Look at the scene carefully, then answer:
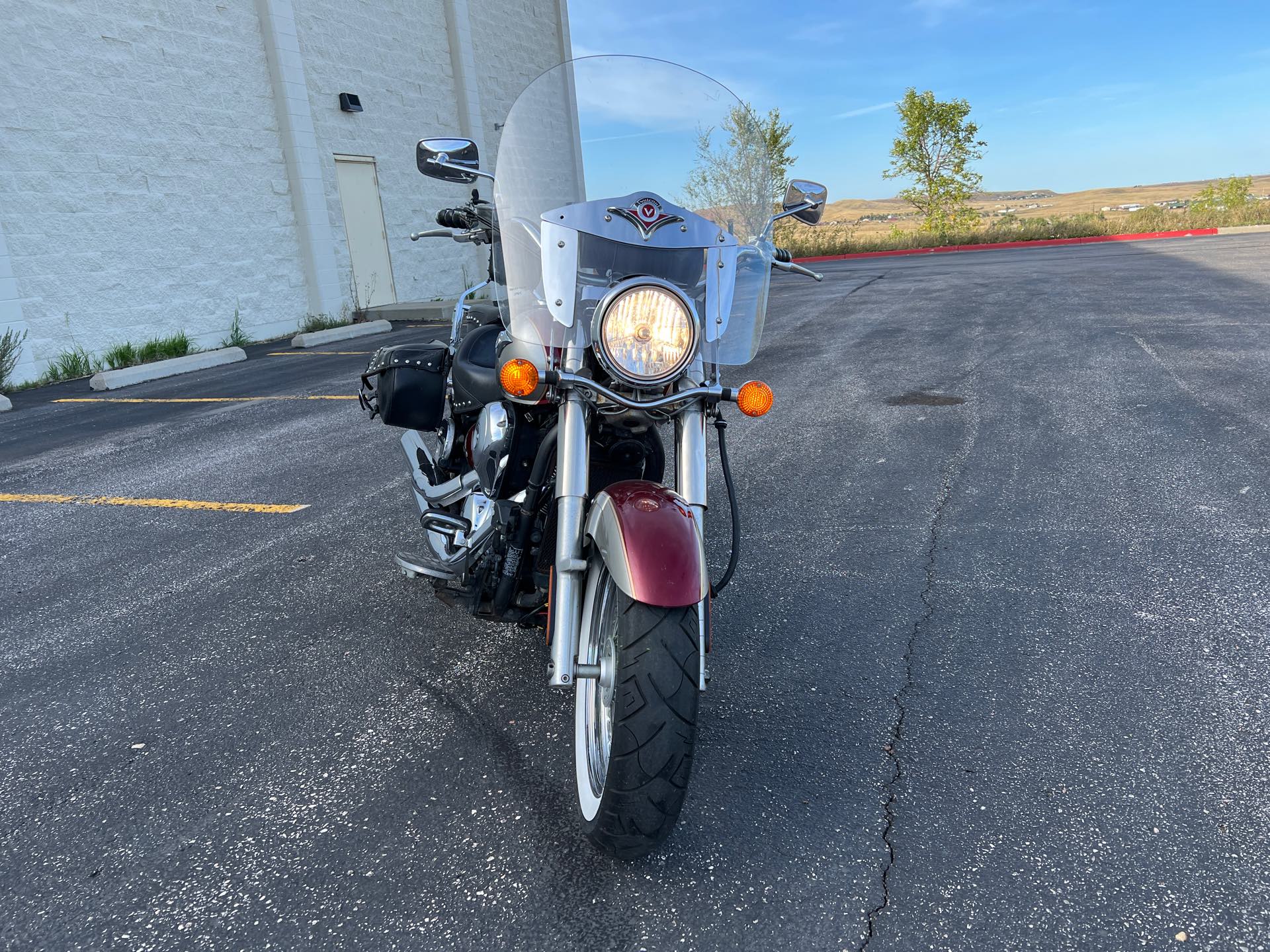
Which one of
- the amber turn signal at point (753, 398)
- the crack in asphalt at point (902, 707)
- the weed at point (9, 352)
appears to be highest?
the amber turn signal at point (753, 398)

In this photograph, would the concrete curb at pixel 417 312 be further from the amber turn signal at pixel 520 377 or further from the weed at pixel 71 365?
the amber turn signal at pixel 520 377

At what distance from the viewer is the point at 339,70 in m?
16.3

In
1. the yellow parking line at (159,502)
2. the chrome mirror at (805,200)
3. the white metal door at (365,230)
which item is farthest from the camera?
the white metal door at (365,230)

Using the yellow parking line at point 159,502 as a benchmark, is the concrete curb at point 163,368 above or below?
above

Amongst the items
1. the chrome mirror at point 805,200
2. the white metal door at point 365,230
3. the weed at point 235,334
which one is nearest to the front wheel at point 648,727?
the chrome mirror at point 805,200

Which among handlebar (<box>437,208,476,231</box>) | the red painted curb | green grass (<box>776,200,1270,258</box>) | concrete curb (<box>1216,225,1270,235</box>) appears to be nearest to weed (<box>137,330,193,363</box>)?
handlebar (<box>437,208,476,231</box>)

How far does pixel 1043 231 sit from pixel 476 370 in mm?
31274

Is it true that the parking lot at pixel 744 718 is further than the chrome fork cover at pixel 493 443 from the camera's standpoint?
No

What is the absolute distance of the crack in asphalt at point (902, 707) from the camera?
2.21 meters

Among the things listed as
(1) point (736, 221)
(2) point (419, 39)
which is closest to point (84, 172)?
(2) point (419, 39)

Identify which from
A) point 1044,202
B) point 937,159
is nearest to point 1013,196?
point 1044,202

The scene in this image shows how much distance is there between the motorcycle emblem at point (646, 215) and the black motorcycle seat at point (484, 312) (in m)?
1.18

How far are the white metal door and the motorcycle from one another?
47.0ft

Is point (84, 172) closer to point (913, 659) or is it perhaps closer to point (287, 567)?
point (287, 567)
